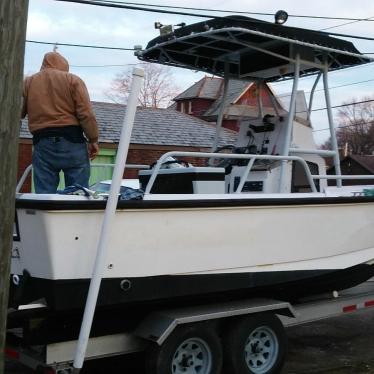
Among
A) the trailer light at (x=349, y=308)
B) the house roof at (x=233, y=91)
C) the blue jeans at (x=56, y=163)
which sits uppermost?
the house roof at (x=233, y=91)

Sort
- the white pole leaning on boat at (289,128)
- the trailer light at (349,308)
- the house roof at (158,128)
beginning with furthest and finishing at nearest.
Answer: the house roof at (158,128) < the trailer light at (349,308) < the white pole leaning on boat at (289,128)

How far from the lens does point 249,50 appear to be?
6699 millimetres

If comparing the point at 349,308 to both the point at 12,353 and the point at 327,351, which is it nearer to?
the point at 327,351

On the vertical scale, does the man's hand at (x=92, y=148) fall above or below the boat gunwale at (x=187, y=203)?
above

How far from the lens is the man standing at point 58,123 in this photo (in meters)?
5.02

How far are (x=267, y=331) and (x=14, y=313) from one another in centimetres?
221

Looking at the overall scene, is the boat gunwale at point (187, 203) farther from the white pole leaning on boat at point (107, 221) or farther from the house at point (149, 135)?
the house at point (149, 135)

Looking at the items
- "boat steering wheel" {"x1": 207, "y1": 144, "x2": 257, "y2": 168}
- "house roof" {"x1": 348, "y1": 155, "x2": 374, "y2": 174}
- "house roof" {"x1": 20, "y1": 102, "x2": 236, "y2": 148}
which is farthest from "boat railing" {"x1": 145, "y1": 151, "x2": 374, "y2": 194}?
"house roof" {"x1": 348, "y1": 155, "x2": 374, "y2": 174}

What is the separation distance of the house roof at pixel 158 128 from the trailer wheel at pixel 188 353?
12.4m

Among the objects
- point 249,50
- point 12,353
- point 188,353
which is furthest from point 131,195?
point 249,50

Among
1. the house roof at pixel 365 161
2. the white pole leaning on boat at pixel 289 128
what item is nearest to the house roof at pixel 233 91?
the white pole leaning on boat at pixel 289 128

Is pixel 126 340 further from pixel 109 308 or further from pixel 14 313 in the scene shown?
pixel 14 313

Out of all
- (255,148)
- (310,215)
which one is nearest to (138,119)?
(255,148)

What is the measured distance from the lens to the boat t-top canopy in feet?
18.6
